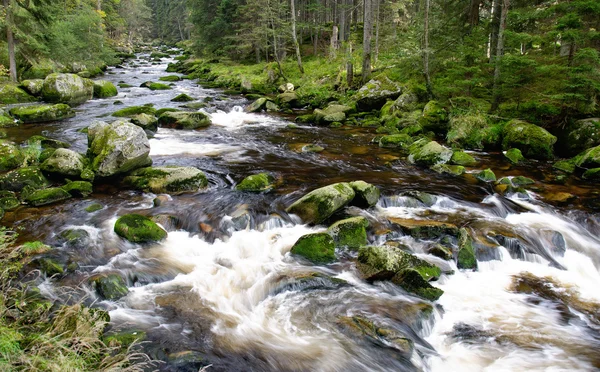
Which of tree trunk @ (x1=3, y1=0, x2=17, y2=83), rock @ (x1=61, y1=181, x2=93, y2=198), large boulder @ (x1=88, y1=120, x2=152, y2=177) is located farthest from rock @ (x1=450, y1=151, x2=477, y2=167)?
tree trunk @ (x1=3, y1=0, x2=17, y2=83)

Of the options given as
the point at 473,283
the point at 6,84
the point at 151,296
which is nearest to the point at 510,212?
the point at 473,283

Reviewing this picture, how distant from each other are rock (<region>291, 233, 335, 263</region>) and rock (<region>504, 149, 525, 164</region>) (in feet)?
27.5

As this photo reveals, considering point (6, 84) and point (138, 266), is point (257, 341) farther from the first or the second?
point (6, 84)

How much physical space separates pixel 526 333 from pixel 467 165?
7434 millimetres

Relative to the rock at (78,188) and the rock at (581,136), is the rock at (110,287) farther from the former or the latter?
the rock at (581,136)

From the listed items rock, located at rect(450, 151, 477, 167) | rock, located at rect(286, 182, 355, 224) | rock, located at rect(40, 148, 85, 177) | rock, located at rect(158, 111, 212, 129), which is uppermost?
rock, located at rect(158, 111, 212, 129)

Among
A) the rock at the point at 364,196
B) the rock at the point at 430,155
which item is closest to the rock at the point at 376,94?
the rock at the point at 430,155

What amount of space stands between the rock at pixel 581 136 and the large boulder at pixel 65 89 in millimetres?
Result: 22781

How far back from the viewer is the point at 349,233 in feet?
24.4

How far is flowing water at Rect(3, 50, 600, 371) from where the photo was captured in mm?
4988

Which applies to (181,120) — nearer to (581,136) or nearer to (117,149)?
(117,149)

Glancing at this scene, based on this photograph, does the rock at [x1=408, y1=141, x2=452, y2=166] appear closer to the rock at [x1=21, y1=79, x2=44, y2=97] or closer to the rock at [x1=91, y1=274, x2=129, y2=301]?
the rock at [x1=91, y1=274, x2=129, y2=301]

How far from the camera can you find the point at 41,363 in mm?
3119

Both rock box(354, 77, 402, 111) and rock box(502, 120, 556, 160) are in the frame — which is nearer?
rock box(502, 120, 556, 160)
